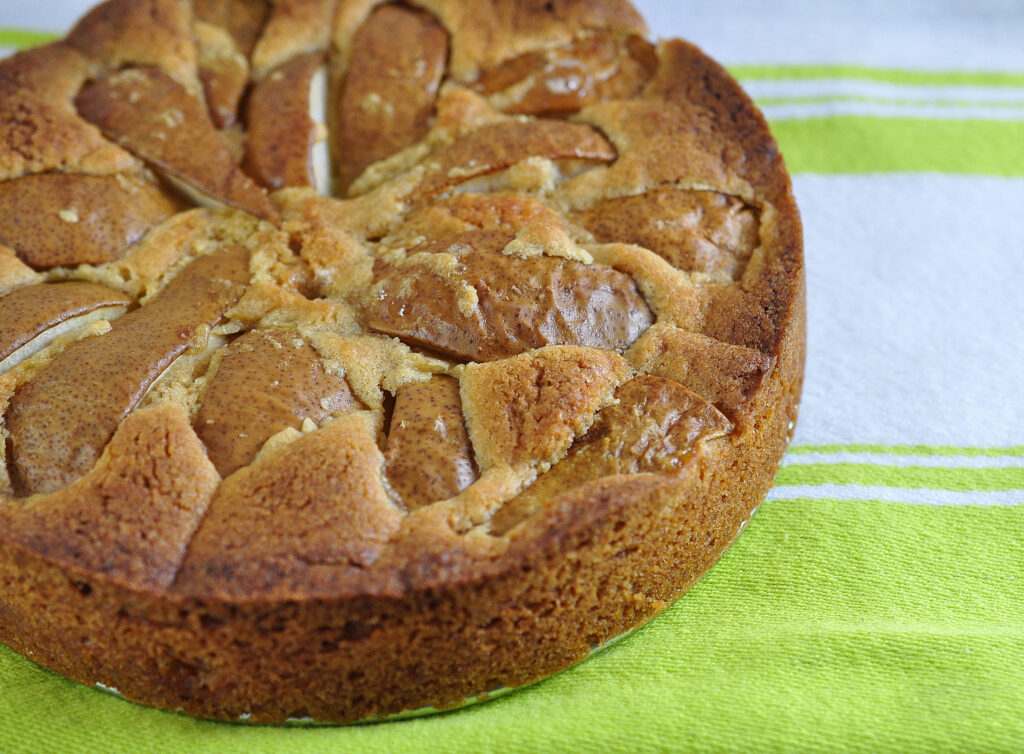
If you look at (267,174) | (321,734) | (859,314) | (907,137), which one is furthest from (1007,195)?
(321,734)

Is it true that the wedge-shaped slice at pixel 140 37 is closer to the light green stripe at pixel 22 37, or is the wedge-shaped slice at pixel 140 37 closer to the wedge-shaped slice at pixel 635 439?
the light green stripe at pixel 22 37

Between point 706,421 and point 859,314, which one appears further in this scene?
point 859,314

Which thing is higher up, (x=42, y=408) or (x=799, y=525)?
(x=42, y=408)

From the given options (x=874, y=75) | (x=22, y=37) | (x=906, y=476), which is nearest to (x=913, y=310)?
(x=906, y=476)

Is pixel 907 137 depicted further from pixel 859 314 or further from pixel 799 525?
pixel 799 525

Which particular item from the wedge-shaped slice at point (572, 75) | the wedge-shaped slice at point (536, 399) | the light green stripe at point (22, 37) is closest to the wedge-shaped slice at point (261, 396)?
the wedge-shaped slice at point (536, 399)
